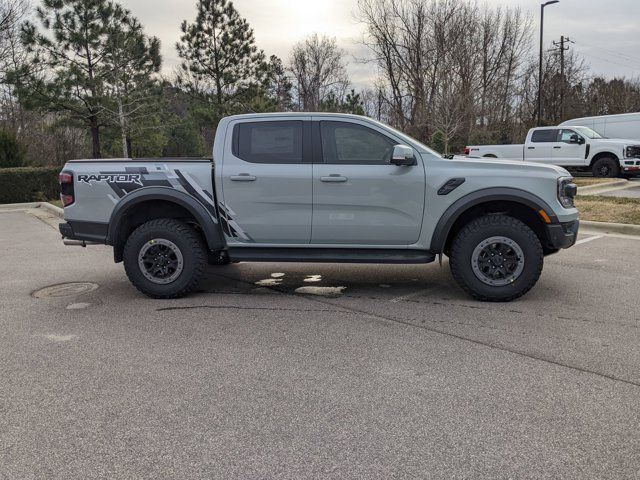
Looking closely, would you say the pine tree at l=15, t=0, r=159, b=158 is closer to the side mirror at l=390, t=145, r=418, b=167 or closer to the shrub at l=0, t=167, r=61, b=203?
the shrub at l=0, t=167, r=61, b=203

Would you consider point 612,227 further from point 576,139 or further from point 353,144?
point 576,139

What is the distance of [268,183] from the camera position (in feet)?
17.7

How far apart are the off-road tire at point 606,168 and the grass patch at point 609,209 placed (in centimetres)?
687

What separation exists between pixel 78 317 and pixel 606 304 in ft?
17.0

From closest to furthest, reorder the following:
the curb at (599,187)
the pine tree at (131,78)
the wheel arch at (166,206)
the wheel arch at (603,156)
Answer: the wheel arch at (166,206), the curb at (599,187), the wheel arch at (603,156), the pine tree at (131,78)

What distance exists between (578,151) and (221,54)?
69.1ft

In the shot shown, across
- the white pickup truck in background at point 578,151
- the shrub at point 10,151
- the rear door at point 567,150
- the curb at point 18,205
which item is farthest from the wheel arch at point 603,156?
the shrub at point 10,151

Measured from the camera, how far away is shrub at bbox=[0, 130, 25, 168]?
1950 cm

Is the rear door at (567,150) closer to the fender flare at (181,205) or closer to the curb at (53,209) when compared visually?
the curb at (53,209)

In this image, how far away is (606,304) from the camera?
523cm

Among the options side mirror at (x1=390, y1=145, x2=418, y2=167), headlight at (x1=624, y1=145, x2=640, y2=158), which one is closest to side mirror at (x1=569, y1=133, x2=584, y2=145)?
headlight at (x1=624, y1=145, x2=640, y2=158)

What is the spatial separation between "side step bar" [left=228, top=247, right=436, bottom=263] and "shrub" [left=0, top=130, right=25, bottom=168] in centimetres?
1779

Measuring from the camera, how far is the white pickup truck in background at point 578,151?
17609mm

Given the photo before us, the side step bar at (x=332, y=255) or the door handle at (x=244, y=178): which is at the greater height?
the door handle at (x=244, y=178)
